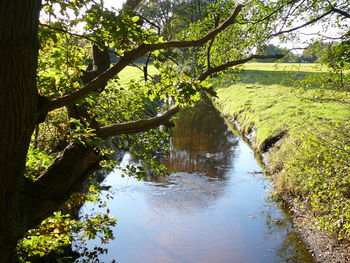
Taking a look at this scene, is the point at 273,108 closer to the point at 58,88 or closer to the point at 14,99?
the point at 58,88

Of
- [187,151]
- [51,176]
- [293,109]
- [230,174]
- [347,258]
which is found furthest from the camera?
[293,109]

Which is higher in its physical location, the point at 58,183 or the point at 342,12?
the point at 342,12

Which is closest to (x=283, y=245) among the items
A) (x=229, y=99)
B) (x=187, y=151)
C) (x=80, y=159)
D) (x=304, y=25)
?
(x=304, y=25)

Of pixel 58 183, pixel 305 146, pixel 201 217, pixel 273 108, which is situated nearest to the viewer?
pixel 58 183

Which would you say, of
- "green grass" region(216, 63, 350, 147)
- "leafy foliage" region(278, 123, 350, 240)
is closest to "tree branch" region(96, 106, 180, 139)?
"leafy foliage" region(278, 123, 350, 240)

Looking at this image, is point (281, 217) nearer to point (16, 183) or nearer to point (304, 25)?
point (304, 25)

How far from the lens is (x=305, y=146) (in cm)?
1166

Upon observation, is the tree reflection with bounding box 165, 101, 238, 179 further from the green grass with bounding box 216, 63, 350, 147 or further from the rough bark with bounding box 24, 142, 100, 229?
the rough bark with bounding box 24, 142, 100, 229

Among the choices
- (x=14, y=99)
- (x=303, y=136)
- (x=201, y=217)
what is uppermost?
(x=14, y=99)

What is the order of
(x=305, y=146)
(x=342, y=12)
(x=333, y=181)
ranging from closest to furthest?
1. (x=333, y=181)
2. (x=342, y=12)
3. (x=305, y=146)

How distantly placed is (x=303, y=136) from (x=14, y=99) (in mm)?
10238

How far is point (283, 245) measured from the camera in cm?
974

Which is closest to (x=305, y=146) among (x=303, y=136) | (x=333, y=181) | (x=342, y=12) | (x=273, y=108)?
(x=303, y=136)

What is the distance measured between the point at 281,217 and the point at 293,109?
39.1ft
